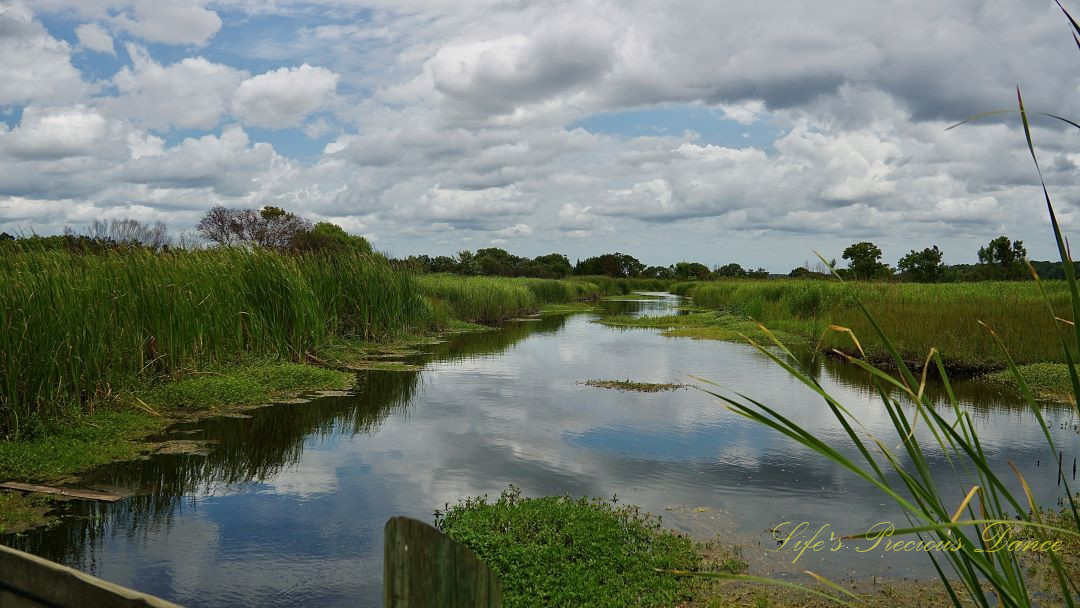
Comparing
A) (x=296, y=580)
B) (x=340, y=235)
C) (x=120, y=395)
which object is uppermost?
(x=340, y=235)

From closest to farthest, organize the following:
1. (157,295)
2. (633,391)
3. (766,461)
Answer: (766,461)
(157,295)
(633,391)

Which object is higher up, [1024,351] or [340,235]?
[340,235]

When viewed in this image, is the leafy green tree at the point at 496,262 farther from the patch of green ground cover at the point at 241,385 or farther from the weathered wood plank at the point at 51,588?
the weathered wood plank at the point at 51,588

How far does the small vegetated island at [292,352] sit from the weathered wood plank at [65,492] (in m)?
0.19

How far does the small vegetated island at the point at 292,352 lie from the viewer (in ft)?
18.1

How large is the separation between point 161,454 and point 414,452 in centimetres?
294

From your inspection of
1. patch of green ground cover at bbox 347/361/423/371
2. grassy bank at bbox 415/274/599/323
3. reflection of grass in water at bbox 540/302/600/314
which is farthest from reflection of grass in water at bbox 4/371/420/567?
reflection of grass in water at bbox 540/302/600/314

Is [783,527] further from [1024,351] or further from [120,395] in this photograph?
[1024,351]

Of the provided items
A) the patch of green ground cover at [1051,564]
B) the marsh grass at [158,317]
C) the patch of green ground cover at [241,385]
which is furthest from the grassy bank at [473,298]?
the patch of green ground cover at [1051,564]

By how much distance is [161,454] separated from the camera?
8.47m

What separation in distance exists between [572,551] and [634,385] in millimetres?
8852

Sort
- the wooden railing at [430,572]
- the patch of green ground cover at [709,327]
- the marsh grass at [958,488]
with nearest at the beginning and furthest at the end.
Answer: the wooden railing at [430,572] → the marsh grass at [958,488] → the patch of green ground cover at [709,327]

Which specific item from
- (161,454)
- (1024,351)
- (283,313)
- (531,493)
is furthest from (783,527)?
(1024,351)

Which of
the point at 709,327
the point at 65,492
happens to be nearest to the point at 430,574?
the point at 65,492
